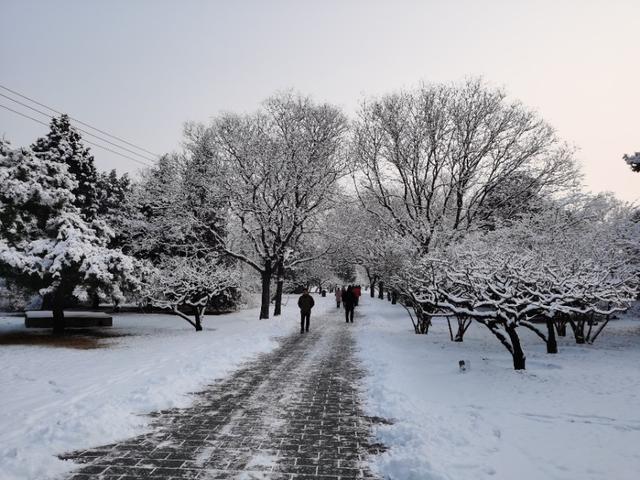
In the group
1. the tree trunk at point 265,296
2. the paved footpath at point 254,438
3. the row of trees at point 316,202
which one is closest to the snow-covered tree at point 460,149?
the row of trees at point 316,202

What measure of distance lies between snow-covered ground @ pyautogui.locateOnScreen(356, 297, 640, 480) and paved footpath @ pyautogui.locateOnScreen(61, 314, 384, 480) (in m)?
0.49

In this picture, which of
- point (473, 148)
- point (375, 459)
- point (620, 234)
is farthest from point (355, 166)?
point (375, 459)

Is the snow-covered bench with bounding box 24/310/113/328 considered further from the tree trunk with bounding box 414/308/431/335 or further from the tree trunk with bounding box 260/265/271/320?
the tree trunk with bounding box 414/308/431/335

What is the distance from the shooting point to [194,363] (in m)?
10.5

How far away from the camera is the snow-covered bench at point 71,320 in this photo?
21141 mm

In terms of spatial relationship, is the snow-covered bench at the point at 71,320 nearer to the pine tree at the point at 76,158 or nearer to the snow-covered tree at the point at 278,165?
the pine tree at the point at 76,158

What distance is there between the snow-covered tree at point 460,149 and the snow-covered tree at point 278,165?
8.91ft

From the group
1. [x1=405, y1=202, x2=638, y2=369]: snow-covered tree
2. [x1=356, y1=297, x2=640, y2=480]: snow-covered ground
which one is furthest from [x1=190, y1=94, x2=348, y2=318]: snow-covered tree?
[x1=356, y1=297, x2=640, y2=480]: snow-covered ground

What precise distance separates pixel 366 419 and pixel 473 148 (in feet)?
58.6

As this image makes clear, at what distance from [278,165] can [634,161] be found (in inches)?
617

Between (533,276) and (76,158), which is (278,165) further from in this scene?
(533,276)

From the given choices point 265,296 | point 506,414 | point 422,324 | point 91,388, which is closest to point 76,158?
point 265,296

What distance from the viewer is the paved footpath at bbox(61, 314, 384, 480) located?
4664mm

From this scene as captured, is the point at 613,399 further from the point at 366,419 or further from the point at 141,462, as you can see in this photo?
the point at 141,462
